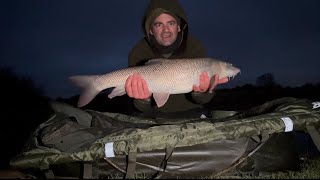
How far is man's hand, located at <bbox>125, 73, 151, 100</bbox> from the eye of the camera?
296 centimetres

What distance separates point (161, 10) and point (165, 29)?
24 centimetres

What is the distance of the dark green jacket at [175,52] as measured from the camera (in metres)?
3.63

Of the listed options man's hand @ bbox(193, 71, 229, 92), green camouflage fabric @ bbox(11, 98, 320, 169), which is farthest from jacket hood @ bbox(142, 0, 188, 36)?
green camouflage fabric @ bbox(11, 98, 320, 169)

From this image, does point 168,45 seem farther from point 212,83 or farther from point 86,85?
point 86,85

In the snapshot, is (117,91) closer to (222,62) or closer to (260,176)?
(222,62)

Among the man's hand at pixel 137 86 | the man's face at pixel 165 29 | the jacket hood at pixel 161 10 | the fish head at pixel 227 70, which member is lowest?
the man's hand at pixel 137 86

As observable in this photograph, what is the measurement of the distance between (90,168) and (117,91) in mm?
1209

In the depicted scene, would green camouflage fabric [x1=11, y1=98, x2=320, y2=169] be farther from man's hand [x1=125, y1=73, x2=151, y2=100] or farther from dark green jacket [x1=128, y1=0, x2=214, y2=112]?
dark green jacket [x1=128, y1=0, x2=214, y2=112]

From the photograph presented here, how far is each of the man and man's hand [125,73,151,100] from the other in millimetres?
69

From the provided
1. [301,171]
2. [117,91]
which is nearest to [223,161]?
[301,171]

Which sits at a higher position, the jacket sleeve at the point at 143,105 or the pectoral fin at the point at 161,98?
the pectoral fin at the point at 161,98

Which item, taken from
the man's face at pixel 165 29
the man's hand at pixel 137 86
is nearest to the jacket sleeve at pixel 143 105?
the man's hand at pixel 137 86

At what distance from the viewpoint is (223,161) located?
2107mm

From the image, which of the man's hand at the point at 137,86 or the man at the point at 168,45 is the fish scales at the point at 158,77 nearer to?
the man's hand at the point at 137,86
